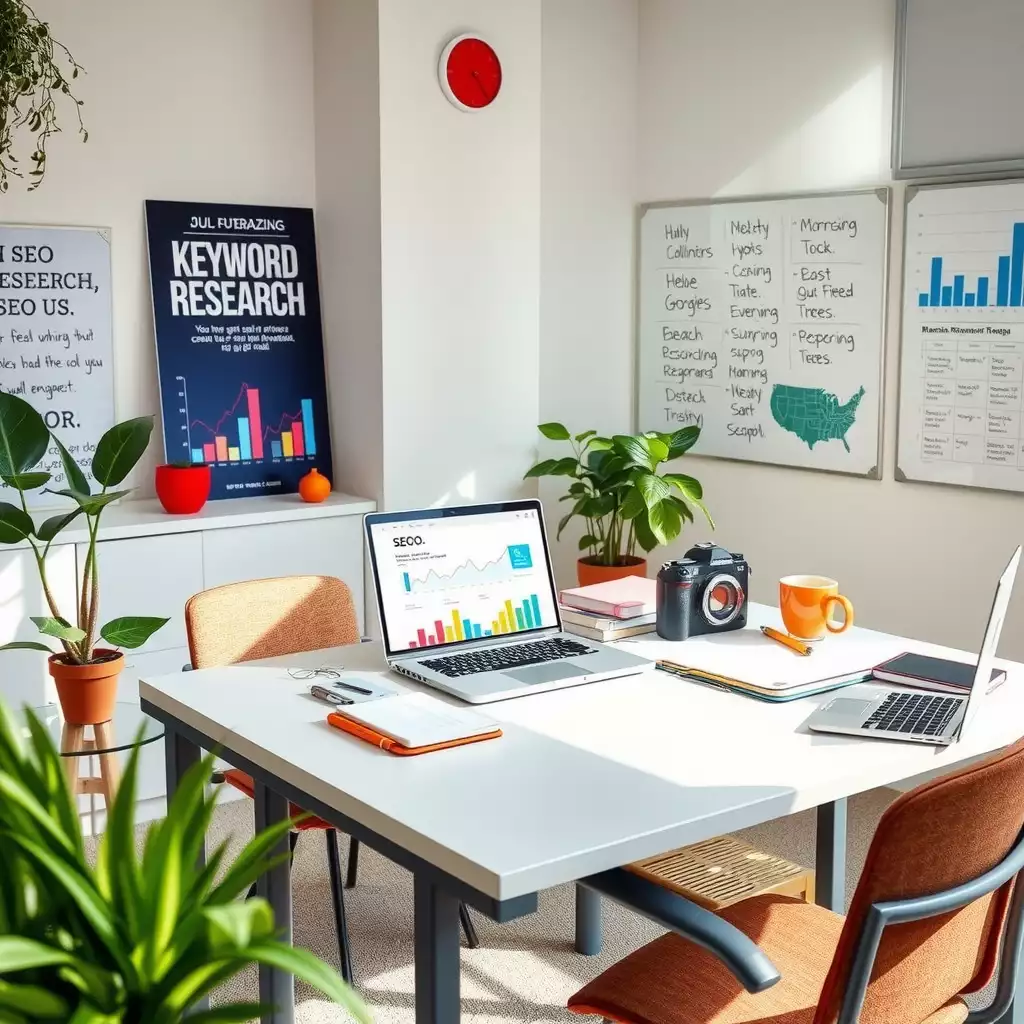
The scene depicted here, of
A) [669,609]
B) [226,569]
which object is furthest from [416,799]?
[226,569]

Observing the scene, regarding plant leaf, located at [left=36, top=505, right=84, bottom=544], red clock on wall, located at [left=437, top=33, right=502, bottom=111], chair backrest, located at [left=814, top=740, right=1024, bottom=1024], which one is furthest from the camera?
red clock on wall, located at [left=437, top=33, right=502, bottom=111]

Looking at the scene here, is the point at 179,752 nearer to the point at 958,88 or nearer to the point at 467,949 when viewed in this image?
the point at 467,949

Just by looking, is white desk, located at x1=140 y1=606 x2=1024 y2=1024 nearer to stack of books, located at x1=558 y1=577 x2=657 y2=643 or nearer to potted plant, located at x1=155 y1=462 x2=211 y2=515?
stack of books, located at x1=558 y1=577 x2=657 y2=643

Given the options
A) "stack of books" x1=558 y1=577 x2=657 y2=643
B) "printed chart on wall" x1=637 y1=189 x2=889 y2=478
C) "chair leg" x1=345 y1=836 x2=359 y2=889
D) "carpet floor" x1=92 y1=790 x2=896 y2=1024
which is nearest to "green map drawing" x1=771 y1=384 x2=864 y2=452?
"printed chart on wall" x1=637 y1=189 x2=889 y2=478

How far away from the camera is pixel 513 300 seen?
443 cm

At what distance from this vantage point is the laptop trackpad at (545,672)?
2.33 metres

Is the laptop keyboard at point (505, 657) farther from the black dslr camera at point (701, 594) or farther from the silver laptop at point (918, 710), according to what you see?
the silver laptop at point (918, 710)

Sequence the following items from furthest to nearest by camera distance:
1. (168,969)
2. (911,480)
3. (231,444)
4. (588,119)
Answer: (588,119) < (231,444) < (911,480) < (168,969)

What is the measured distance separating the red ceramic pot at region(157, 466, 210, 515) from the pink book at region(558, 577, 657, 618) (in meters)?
A: 1.53

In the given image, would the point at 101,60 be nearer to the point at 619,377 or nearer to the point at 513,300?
the point at 513,300

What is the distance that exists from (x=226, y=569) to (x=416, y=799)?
2.28 metres

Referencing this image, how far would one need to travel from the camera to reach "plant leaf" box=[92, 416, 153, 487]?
10.4 ft

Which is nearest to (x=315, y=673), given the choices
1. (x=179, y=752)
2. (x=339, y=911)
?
(x=179, y=752)

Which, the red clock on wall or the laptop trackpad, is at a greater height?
the red clock on wall
